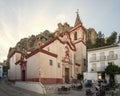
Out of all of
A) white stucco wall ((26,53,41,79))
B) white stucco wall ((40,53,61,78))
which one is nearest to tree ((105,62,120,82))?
white stucco wall ((40,53,61,78))

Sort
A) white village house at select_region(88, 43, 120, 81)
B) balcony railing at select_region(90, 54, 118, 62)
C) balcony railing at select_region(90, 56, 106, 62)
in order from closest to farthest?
white village house at select_region(88, 43, 120, 81), balcony railing at select_region(90, 54, 118, 62), balcony railing at select_region(90, 56, 106, 62)

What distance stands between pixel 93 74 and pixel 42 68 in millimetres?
16047

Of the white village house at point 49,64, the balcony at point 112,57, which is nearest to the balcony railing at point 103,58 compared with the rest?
the balcony at point 112,57

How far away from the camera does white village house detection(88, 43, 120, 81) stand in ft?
152

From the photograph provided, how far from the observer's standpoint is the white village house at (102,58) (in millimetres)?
46312

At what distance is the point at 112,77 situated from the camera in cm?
4462

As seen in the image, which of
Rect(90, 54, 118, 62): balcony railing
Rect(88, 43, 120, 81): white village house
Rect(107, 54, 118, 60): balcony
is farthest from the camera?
Rect(90, 54, 118, 62): balcony railing

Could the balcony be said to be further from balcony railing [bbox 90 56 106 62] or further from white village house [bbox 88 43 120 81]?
balcony railing [bbox 90 56 106 62]

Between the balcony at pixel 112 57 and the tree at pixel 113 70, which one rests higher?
the balcony at pixel 112 57

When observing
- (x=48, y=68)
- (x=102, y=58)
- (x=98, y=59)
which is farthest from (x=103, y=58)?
(x=48, y=68)

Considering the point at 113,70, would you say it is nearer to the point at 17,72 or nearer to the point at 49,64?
the point at 49,64

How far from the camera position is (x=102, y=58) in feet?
160

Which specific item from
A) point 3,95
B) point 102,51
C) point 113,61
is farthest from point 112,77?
point 3,95

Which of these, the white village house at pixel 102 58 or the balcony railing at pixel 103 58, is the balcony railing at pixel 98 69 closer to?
the white village house at pixel 102 58
